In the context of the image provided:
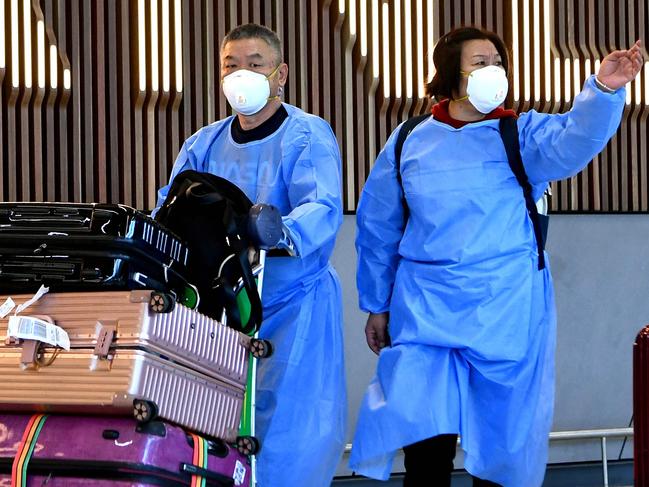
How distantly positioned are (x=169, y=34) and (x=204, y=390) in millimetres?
2771

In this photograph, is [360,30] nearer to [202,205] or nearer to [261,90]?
[261,90]

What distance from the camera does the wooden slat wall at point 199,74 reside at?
5090 mm

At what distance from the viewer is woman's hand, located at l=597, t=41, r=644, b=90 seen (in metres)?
3.13

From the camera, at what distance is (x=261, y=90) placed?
3453mm

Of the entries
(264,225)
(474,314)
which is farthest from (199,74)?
(264,225)

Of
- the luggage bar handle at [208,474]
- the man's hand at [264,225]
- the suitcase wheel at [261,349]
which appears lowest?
the luggage bar handle at [208,474]

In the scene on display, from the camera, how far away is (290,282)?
3.41m

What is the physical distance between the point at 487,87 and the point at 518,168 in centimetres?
25

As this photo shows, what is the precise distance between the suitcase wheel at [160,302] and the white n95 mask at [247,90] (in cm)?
99

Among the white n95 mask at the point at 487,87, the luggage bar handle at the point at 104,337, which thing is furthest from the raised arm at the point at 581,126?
the luggage bar handle at the point at 104,337

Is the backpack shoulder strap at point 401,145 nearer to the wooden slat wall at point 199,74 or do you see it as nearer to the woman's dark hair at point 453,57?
the woman's dark hair at point 453,57

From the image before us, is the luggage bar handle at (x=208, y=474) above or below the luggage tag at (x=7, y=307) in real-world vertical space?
below

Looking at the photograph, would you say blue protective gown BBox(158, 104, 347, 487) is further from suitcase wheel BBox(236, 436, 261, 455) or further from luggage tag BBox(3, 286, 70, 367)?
luggage tag BBox(3, 286, 70, 367)

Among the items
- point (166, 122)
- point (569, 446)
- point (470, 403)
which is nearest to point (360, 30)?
point (166, 122)
